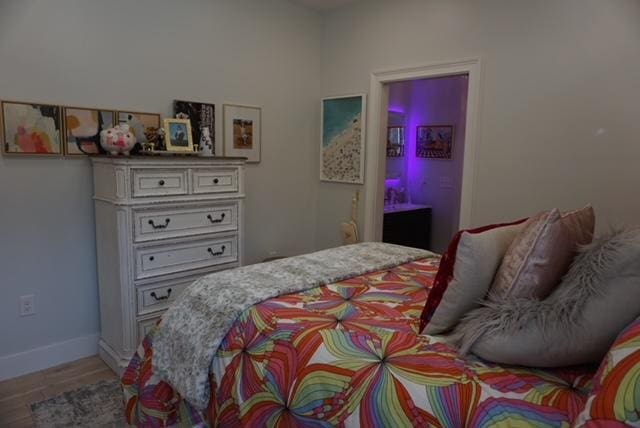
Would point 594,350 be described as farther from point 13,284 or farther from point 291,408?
point 13,284

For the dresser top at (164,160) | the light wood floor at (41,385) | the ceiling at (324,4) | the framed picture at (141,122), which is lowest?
the light wood floor at (41,385)

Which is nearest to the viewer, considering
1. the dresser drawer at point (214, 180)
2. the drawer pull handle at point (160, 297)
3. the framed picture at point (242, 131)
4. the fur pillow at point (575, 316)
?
the fur pillow at point (575, 316)

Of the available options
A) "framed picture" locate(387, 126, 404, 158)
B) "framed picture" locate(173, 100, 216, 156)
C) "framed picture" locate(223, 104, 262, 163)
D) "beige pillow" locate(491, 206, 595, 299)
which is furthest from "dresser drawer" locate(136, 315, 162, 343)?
"framed picture" locate(387, 126, 404, 158)

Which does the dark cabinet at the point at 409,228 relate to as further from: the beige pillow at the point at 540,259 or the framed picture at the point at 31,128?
the beige pillow at the point at 540,259

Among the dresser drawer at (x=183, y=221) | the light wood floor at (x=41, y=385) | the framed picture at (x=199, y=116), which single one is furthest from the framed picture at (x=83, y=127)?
the light wood floor at (x=41, y=385)

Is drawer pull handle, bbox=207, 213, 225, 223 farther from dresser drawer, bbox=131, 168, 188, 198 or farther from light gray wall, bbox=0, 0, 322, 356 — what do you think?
light gray wall, bbox=0, 0, 322, 356

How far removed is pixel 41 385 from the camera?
8.38 feet

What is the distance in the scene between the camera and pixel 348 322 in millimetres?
1505

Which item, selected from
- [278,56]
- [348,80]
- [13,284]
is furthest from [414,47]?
[13,284]

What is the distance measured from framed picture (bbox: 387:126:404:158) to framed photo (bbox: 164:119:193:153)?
257 centimetres

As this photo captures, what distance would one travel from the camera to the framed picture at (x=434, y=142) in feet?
Answer: 15.9

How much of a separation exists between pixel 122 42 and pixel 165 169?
3.03 ft

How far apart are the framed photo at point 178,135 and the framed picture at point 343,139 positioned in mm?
1379

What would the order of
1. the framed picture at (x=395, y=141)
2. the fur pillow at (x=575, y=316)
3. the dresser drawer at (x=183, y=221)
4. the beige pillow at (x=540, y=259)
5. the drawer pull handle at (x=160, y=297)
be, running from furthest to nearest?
the framed picture at (x=395, y=141) → the drawer pull handle at (x=160, y=297) → the dresser drawer at (x=183, y=221) → the beige pillow at (x=540, y=259) → the fur pillow at (x=575, y=316)
